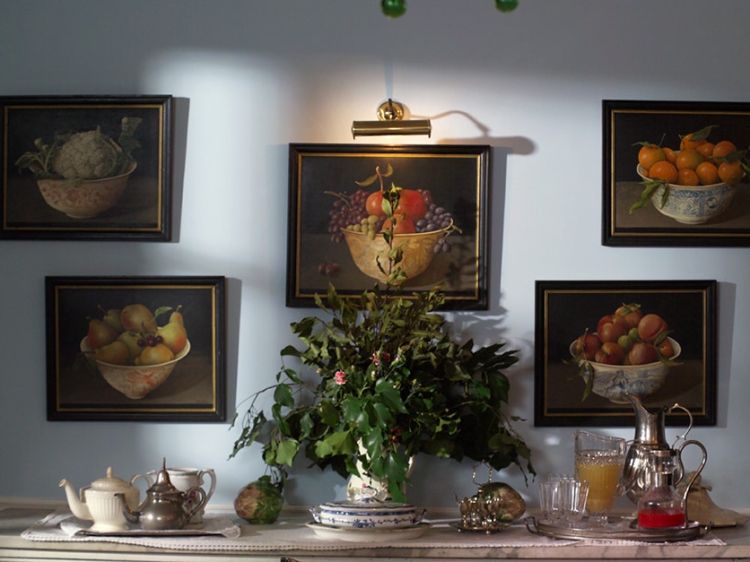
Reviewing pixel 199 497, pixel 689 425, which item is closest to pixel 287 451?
pixel 199 497

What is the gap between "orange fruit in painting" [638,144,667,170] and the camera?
267 centimetres

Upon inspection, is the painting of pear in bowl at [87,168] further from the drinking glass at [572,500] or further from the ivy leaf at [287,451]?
the drinking glass at [572,500]

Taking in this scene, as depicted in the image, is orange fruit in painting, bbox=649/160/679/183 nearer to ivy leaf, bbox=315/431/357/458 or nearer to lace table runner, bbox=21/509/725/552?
lace table runner, bbox=21/509/725/552

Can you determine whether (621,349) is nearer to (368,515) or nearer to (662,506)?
(662,506)

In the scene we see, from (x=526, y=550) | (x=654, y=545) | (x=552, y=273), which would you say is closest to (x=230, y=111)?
(x=552, y=273)

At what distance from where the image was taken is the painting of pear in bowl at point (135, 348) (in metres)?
2.66

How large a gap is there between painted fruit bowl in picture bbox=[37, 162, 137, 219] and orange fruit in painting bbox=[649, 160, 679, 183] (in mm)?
1476

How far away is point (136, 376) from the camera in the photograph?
2.65 meters

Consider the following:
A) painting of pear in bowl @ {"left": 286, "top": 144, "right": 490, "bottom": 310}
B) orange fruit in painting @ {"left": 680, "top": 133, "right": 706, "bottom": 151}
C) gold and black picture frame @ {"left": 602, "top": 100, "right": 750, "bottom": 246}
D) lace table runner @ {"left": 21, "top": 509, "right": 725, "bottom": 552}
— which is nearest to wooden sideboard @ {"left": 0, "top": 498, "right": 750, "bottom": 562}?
lace table runner @ {"left": 21, "top": 509, "right": 725, "bottom": 552}

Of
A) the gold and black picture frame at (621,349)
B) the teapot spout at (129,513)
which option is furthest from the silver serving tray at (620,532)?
the teapot spout at (129,513)

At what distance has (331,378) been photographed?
2508 mm

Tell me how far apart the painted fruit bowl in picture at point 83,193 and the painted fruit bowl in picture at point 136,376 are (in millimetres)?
446

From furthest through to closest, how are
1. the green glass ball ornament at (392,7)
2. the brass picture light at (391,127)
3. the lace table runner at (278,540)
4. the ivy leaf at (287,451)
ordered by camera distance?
the brass picture light at (391,127) → the ivy leaf at (287,451) → the lace table runner at (278,540) → the green glass ball ornament at (392,7)

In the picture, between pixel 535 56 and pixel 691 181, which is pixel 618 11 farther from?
pixel 691 181
